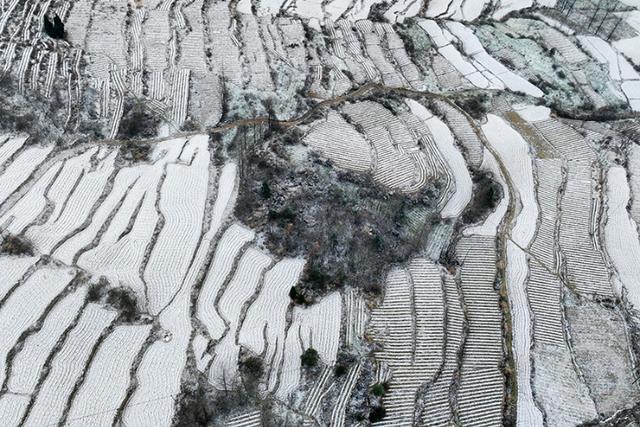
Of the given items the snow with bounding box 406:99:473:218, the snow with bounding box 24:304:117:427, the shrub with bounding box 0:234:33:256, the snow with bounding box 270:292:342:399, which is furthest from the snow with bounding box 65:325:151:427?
the snow with bounding box 406:99:473:218

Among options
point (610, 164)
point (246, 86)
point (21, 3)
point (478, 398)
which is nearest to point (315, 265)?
point (478, 398)

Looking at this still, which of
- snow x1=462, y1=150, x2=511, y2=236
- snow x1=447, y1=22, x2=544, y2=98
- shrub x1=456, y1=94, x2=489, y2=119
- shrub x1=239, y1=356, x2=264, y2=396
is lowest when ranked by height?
shrub x1=239, y1=356, x2=264, y2=396

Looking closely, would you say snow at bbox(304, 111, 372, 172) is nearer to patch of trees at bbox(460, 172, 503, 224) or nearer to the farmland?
the farmland

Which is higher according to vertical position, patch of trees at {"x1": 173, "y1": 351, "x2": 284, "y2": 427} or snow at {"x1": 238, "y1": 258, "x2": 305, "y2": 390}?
snow at {"x1": 238, "y1": 258, "x2": 305, "y2": 390}

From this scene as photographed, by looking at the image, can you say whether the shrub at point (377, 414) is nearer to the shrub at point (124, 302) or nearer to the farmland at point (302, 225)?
the farmland at point (302, 225)

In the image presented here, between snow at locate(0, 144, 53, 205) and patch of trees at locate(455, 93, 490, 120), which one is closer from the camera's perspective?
snow at locate(0, 144, 53, 205)

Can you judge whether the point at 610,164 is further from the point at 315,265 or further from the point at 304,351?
the point at 304,351

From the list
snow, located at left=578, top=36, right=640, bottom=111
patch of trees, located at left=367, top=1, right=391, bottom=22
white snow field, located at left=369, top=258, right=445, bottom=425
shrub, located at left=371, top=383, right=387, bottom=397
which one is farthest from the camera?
patch of trees, located at left=367, top=1, right=391, bottom=22
